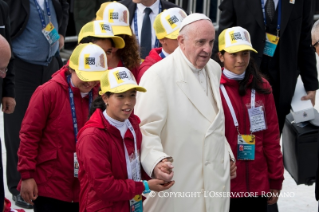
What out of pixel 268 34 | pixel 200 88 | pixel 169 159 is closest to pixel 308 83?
pixel 268 34

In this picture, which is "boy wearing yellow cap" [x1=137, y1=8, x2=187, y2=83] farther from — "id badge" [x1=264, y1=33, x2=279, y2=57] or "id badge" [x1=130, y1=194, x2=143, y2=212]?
"id badge" [x1=130, y1=194, x2=143, y2=212]

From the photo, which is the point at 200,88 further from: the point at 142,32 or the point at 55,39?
the point at 55,39

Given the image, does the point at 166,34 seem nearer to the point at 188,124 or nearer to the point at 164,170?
the point at 188,124

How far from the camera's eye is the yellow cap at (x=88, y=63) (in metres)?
4.21

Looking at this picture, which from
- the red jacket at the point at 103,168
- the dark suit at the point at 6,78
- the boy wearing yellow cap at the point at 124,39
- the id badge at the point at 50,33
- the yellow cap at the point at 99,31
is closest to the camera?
the red jacket at the point at 103,168

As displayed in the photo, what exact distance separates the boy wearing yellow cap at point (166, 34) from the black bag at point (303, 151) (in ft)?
4.25

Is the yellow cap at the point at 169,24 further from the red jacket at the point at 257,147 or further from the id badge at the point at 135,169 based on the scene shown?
the id badge at the point at 135,169

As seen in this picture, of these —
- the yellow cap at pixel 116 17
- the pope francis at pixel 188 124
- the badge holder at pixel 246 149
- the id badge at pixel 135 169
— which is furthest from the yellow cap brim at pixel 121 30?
the id badge at pixel 135 169

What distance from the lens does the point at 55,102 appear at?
423 cm

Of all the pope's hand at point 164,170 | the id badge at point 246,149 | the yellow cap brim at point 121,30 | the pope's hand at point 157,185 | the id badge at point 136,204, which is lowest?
the id badge at point 136,204

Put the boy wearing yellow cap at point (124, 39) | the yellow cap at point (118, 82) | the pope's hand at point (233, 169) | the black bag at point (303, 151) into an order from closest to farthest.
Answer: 1. the yellow cap at point (118, 82)
2. the pope's hand at point (233, 169)
3. the boy wearing yellow cap at point (124, 39)
4. the black bag at point (303, 151)

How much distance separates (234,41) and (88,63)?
1164 mm

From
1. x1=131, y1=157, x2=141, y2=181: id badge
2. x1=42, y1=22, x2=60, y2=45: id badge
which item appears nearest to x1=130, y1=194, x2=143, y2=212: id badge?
x1=131, y1=157, x2=141, y2=181: id badge

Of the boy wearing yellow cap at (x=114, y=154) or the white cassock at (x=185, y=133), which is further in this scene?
the white cassock at (x=185, y=133)
